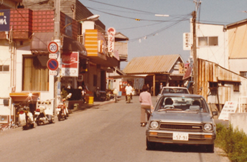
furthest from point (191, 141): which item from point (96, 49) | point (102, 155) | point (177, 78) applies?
point (177, 78)

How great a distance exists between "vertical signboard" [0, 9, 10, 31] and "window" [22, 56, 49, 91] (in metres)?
2.36

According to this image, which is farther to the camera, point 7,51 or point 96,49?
point 96,49

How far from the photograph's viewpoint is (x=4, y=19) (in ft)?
65.6

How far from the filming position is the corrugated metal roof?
48.3 metres

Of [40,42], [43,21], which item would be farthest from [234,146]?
[43,21]

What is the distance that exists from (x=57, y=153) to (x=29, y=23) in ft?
46.1

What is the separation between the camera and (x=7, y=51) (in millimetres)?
20266

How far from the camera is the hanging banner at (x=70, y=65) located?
19.7 meters

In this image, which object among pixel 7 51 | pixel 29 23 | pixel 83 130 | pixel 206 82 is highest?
pixel 29 23

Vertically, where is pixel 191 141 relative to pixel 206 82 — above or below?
below

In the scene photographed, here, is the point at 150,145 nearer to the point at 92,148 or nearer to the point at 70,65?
the point at 92,148

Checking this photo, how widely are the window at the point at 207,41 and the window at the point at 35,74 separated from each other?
1521 cm

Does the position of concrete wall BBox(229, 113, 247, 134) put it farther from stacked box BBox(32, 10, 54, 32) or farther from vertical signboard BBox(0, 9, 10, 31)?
vertical signboard BBox(0, 9, 10, 31)

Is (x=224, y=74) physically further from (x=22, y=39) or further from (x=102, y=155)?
(x=102, y=155)
